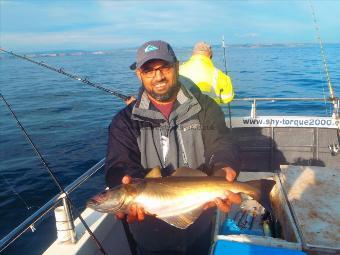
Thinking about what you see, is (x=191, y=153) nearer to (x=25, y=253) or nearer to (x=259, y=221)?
(x=259, y=221)

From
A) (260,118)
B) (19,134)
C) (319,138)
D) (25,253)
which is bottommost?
(25,253)

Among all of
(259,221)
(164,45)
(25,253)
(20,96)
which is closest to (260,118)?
(259,221)

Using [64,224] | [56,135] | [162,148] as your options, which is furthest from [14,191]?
[162,148]

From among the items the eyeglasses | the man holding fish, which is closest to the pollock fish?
the man holding fish

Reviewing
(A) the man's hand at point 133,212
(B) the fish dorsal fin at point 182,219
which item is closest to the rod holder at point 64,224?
(A) the man's hand at point 133,212

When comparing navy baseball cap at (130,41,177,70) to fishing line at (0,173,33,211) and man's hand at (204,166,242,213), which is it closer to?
man's hand at (204,166,242,213)

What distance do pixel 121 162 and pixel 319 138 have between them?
538cm

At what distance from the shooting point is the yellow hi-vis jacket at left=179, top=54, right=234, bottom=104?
21.2 feet

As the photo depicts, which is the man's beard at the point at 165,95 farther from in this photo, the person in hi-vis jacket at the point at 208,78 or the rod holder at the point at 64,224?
the person in hi-vis jacket at the point at 208,78

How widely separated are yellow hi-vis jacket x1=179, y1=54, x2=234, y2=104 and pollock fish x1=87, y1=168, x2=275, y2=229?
3.56m

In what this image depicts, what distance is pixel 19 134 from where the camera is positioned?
16141 millimetres

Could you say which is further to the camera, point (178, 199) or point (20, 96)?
point (20, 96)

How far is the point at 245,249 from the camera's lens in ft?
8.64

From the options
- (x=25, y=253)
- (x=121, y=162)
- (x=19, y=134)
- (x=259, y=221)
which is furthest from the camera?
(x=19, y=134)
